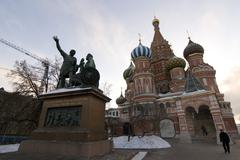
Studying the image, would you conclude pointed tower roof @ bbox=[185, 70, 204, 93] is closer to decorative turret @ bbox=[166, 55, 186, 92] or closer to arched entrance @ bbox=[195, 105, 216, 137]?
arched entrance @ bbox=[195, 105, 216, 137]

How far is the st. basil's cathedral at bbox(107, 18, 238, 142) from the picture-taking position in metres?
24.4

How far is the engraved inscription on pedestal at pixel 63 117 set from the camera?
716 cm

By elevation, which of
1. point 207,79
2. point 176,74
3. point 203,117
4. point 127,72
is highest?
point 127,72

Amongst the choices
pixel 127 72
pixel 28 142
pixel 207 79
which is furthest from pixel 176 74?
pixel 28 142

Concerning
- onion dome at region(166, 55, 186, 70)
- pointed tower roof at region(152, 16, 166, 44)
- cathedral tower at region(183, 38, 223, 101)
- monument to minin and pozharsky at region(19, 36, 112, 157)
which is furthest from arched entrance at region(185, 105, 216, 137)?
pointed tower roof at region(152, 16, 166, 44)

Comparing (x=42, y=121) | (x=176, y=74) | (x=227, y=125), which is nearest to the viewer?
(x=42, y=121)

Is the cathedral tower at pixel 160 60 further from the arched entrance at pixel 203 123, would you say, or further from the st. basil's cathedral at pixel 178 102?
the arched entrance at pixel 203 123

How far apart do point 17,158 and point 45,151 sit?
1.11 meters

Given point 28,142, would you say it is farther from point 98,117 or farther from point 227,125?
point 227,125

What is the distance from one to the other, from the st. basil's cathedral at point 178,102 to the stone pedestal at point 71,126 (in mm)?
12022

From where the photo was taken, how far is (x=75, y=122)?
23.2ft

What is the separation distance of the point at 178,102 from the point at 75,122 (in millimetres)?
22343

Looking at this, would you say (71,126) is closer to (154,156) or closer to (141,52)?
(154,156)

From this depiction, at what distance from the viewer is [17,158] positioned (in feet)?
18.8
